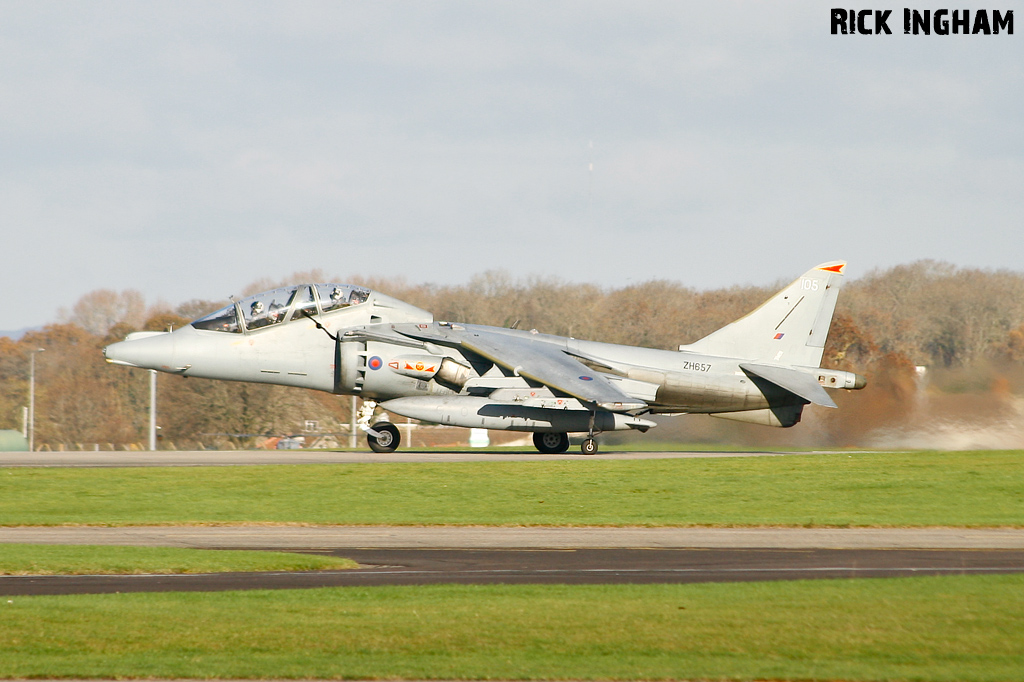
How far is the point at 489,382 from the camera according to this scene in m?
26.4

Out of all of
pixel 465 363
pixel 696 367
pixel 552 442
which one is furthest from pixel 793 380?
pixel 465 363

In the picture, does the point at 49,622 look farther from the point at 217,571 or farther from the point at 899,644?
the point at 899,644

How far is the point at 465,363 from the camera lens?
88.2 ft

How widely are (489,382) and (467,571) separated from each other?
14.4 meters

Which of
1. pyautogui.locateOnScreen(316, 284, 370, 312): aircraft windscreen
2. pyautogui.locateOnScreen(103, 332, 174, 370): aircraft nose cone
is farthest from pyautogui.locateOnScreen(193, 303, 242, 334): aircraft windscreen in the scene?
pyautogui.locateOnScreen(316, 284, 370, 312): aircraft windscreen

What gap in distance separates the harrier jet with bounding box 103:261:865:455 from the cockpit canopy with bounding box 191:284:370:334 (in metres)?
0.03

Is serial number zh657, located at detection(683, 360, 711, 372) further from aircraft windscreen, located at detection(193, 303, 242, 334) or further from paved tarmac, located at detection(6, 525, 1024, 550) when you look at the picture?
aircraft windscreen, located at detection(193, 303, 242, 334)

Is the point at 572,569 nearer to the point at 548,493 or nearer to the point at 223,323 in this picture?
the point at 548,493

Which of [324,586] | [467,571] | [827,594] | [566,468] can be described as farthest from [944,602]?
[566,468]

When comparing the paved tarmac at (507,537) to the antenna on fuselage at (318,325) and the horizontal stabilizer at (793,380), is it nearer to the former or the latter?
the horizontal stabilizer at (793,380)

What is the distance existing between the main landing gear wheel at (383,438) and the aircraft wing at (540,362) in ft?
9.73

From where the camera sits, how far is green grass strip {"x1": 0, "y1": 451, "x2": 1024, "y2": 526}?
17.3 m

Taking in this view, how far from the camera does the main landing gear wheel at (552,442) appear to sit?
28.3 m

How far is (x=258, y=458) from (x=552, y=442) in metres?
8.06
